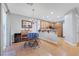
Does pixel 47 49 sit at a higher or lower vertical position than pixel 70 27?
lower

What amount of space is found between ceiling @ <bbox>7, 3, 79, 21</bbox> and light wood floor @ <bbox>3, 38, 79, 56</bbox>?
0.53 meters

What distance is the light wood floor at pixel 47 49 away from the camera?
3.00 m

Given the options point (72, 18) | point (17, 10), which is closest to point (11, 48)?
point (17, 10)

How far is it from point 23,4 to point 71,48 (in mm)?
1302

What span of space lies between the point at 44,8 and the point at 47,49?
832 millimetres

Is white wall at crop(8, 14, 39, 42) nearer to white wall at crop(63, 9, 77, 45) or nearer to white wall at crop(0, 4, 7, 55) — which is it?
white wall at crop(0, 4, 7, 55)

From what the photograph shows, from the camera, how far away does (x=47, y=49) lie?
3045 mm

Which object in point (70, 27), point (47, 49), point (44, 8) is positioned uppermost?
point (44, 8)

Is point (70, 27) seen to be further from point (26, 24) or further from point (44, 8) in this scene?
point (26, 24)

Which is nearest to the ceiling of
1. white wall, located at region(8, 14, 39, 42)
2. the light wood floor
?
white wall, located at region(8, 14, 39, 42)

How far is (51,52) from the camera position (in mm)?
3020

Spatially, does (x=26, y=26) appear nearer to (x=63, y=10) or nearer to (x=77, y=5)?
(x=63, y=10)

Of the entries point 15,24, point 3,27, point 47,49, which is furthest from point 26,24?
point 47,49

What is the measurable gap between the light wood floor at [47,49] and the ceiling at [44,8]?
0.53 metres
